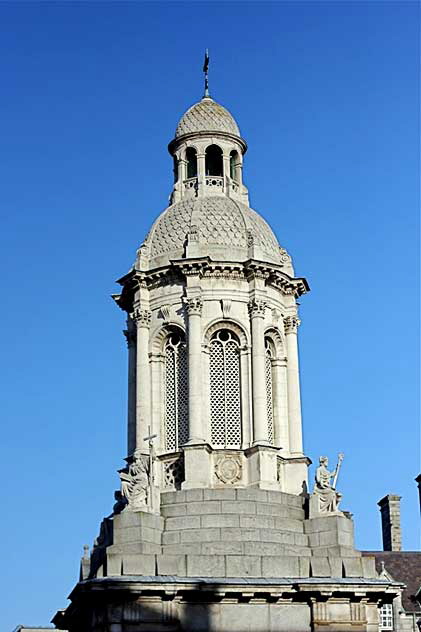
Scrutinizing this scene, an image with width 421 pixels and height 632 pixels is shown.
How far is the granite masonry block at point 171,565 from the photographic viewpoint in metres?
34.3

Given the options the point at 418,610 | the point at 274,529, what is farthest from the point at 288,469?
the point at 418,610

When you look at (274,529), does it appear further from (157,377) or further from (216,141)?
(216,141)

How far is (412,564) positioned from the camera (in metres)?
71.2

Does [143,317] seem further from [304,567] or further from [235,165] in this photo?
[304,567]

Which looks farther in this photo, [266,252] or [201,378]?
[266,252]

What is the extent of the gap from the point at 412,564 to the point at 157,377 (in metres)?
35.6

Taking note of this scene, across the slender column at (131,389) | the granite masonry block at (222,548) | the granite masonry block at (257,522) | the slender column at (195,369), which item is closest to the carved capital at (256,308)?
the slender column at (195,369)

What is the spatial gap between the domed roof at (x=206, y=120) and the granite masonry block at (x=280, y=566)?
17.3m

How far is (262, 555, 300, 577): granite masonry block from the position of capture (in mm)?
34812

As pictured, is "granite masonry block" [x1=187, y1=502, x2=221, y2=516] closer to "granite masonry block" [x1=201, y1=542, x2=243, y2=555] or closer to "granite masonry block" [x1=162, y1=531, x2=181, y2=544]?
"granite masonry block" [x1=162, y1=531, x2=181, y2=544]

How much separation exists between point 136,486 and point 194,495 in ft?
6.41

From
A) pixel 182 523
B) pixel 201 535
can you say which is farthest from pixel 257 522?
pixel 182 523

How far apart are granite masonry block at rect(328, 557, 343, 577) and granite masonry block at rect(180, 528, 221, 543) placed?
3.49 m

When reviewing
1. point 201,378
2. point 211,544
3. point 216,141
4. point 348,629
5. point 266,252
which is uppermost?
point 216,141
